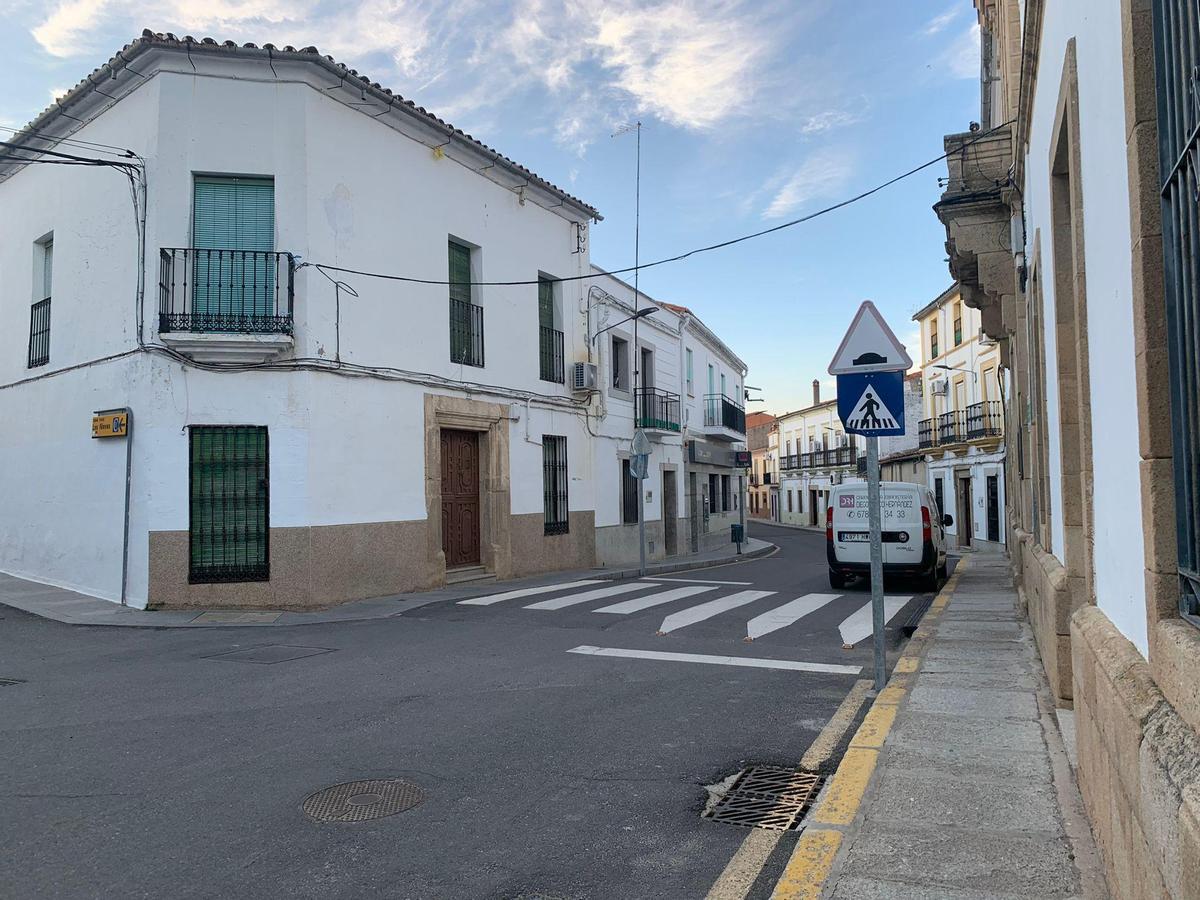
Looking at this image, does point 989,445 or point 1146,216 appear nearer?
point 1146,216

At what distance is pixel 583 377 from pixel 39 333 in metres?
9.73

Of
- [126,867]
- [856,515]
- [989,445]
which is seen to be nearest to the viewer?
[126,867]

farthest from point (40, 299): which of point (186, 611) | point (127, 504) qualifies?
point (186, 611)

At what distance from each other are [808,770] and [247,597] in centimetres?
906

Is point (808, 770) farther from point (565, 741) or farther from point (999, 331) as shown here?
point (999, 331)

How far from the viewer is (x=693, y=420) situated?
26.5 meters

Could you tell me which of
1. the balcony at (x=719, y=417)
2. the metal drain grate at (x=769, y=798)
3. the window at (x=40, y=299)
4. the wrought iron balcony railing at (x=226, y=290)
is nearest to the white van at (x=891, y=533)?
the metal drain grate at (x=769, y=798)

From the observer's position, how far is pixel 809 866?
3150 mm

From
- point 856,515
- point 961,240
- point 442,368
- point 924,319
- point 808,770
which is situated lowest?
point 808,770

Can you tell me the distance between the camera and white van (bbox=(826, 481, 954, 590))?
12297mm

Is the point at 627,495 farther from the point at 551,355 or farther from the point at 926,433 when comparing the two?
the point at 926,433

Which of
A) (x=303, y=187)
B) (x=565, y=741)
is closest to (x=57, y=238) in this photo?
(x=303, y=187)

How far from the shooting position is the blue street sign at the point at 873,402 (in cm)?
588

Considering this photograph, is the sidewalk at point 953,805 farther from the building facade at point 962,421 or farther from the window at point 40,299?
the building facade at point 962,421
